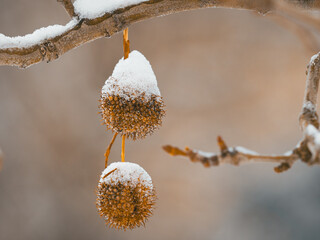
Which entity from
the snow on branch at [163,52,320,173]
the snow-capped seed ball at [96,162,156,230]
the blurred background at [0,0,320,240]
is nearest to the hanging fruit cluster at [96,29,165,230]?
the snow-capped seed ball at [96,162,156,230]

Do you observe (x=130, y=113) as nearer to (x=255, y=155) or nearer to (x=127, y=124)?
(x=127, y=124)

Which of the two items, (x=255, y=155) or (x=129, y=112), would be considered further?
(x=129, y=112)

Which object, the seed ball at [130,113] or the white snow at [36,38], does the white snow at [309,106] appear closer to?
the seed ball at [130,113]

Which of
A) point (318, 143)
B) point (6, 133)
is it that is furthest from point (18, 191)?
point (318, 143)

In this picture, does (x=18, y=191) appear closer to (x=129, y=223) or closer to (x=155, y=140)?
(x=155, y=140)

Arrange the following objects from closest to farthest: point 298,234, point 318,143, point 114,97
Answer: point 318,143
point 114,97
point 298,234

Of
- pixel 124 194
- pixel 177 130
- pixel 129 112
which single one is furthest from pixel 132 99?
pixel 177 130

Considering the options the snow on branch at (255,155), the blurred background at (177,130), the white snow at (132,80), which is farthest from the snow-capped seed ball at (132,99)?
the blurred background at (177,130)
